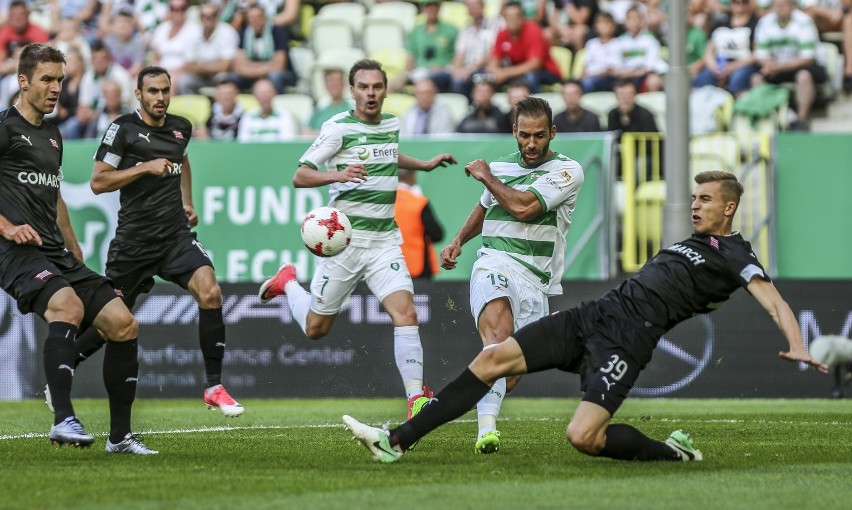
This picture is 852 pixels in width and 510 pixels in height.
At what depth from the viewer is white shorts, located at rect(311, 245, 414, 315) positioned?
970cm

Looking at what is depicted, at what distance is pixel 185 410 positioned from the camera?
12.3 metres

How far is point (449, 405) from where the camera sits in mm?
6980

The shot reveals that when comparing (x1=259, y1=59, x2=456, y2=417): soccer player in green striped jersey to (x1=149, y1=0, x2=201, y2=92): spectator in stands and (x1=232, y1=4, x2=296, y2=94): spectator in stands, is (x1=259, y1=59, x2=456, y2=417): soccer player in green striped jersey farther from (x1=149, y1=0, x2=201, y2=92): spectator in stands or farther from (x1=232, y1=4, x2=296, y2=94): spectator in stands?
(x1=149, y1=0, x2=201, y2=92): spectator in stands

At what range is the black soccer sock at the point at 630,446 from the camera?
23.5 ft

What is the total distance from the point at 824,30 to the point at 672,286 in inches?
479

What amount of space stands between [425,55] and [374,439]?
12.4 m

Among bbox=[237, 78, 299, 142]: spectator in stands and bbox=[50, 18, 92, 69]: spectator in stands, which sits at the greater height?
bbox=[50, 18, 92, 69]: spectator in stands

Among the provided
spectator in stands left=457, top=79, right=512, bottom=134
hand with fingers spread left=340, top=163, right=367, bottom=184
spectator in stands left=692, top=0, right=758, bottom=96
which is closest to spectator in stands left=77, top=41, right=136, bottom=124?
spectator in stands left=457, top=79, right=512, bottom=134

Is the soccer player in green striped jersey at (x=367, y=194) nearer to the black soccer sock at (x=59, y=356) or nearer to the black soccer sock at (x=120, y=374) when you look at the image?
the black soccer sock at (x=120, y=374)

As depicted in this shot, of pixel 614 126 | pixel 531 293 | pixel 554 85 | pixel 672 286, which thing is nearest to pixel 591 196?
pixel 614 126

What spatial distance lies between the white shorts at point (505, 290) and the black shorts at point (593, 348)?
1.03 meters

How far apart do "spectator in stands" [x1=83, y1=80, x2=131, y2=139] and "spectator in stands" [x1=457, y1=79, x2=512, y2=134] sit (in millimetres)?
4421

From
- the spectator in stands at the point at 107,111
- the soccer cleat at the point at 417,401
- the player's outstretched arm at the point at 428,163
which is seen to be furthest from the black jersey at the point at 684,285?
the spectator in stands at the point at 107,111

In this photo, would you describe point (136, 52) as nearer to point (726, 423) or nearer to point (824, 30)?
point (824, 30)
